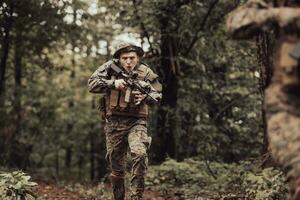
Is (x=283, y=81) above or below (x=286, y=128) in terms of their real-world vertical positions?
above

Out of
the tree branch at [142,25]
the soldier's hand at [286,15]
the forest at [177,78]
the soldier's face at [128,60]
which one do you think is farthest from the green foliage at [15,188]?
the tree branch at [142,25]

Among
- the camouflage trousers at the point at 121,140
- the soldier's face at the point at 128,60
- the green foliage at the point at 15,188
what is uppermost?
the soldier's face at the point at 128,60

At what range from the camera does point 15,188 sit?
6660mm

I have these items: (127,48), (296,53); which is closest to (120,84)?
(127,48)

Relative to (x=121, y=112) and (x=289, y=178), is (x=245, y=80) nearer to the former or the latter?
(x=121, y=112)

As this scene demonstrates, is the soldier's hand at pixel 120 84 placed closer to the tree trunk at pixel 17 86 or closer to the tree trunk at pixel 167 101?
the tree trunk at pixel 167 101

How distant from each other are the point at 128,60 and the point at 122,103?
0.61 m

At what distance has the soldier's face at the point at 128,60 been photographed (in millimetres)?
7465

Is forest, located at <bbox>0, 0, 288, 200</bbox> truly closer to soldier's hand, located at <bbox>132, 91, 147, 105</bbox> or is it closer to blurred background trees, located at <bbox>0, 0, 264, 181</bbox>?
blurred background trees, located at <bbox>0, 0, 264, 181</bbox>

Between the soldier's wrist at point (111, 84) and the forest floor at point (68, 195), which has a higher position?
the soldier's wrist at point (111, 84)

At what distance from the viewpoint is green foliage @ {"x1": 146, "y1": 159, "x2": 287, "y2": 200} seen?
749 centimetres

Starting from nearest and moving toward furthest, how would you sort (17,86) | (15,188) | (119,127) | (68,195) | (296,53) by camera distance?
(296,53) → (15,188) → (119,127) → (68,195) → (17,86)

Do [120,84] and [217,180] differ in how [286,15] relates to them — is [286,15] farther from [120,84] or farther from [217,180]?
[217,180]

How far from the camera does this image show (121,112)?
739cm
